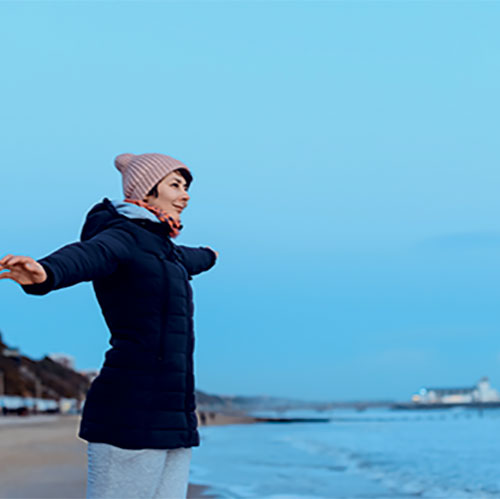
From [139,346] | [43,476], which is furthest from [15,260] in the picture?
[43,476]

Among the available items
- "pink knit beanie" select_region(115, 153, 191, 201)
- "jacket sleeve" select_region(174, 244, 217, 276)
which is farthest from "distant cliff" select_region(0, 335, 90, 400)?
"pink knit beanie" select_region(115, 153, 191, 201)

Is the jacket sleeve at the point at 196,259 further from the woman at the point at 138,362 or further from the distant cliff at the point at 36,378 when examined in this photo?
the distant cliff at the point at 36,378

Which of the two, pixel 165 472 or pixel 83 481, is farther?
pixel 83 481

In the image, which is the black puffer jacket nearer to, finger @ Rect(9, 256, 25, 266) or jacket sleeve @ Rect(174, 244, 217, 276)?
finger @ Rect(9, 256, 25, 266)

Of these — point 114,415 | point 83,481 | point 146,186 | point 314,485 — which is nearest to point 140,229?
point 146,186

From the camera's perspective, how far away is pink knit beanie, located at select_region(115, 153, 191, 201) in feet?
8.63

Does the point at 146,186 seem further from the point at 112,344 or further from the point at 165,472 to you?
the point at 165,472

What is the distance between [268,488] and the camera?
40.3ft

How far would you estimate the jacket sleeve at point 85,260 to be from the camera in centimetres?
218

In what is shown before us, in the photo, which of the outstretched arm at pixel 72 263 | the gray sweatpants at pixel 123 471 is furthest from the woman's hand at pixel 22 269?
the gray sweatpants at pixel 123 471

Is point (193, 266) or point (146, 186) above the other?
point (146, 186)

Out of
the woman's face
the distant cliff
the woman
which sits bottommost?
the woman

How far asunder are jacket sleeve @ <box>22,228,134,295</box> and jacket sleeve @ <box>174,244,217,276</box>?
17.3 inches

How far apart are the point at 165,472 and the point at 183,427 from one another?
16 centimetres
